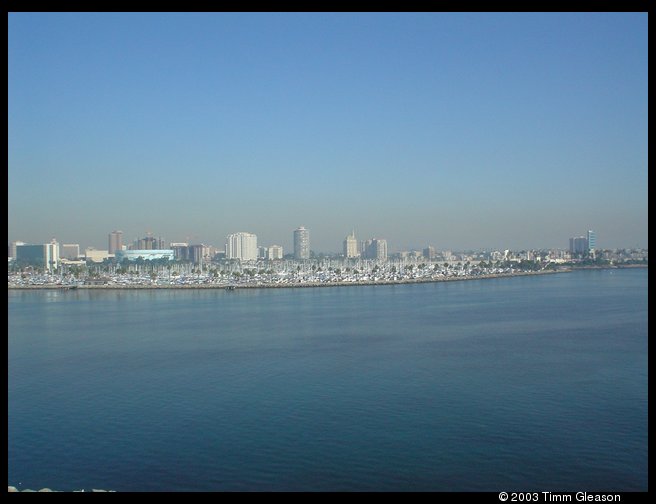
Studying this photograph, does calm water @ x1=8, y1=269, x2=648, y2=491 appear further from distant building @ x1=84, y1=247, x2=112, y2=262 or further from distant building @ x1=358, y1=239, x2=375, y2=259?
distant building @ x1=358, y1=239, x2=375, y2=259

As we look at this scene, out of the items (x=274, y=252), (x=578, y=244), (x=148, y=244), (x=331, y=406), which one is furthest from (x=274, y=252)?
(x=331, y=406)

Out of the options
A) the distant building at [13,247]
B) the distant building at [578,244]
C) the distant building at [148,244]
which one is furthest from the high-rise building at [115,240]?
the distant building at [578,244]

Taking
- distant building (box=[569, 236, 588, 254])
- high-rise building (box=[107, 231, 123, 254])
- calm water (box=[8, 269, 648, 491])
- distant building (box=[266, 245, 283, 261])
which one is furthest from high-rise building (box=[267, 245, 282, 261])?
calm water (box=[8, 269, 648, 491])

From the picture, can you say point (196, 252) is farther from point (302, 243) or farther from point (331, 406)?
point (331, 406)

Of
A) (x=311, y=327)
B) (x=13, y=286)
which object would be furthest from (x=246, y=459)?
(x=13, y=286)

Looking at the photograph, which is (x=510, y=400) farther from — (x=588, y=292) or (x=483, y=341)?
(x=588, y=292)

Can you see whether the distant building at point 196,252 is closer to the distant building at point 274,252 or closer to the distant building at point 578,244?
the distant building at point 274,252
